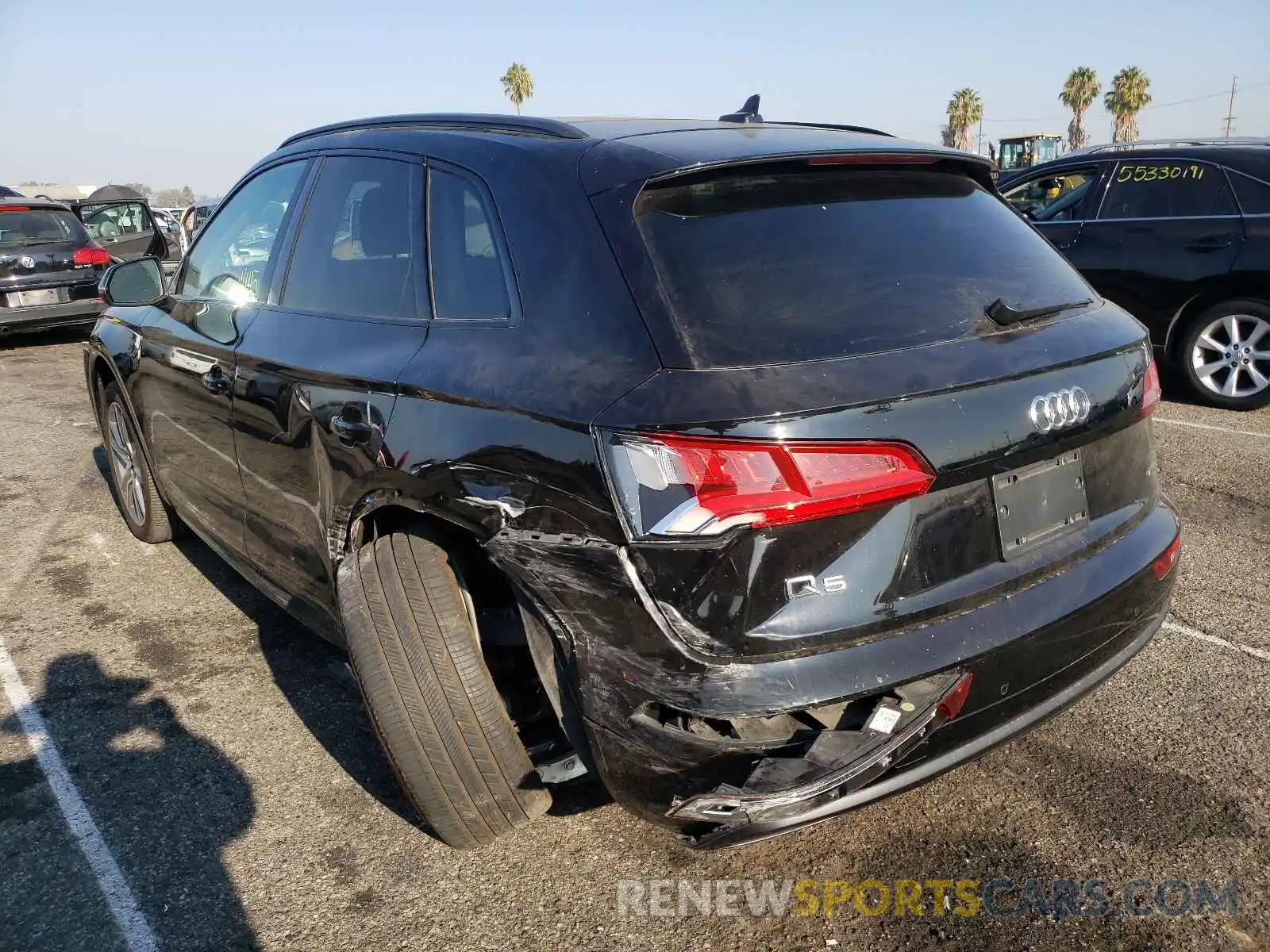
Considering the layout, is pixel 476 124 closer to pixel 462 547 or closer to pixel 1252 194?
pixel 462 547

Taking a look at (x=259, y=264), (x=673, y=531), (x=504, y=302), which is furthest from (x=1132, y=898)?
(x=259, y=264)

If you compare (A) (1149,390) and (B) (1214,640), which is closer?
(A) (1149,390)

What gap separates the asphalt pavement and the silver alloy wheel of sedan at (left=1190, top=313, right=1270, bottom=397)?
11.0ft

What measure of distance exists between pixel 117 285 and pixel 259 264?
4.03ft

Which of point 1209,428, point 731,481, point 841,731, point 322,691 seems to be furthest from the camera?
point 1209,428

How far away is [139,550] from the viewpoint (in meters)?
4.79

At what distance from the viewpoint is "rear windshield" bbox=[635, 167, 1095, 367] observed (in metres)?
1.91

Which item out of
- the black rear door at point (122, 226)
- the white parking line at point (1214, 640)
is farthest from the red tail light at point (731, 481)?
the black rear door at point (122, 226)

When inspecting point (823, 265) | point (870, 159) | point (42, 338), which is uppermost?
point (870, 159)

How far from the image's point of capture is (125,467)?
15.7ft

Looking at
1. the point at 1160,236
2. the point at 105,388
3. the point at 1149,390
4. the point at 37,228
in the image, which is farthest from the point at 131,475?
the point at 37,228

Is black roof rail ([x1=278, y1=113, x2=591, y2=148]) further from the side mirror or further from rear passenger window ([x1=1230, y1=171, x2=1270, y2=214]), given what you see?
rear passenger window ([x1=1230, y1=171, x2=1270, y2=214])

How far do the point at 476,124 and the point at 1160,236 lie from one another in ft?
19.2

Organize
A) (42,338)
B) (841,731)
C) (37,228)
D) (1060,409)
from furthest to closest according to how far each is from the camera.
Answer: (42,338), (37,228), (1060,409), (841,731)
